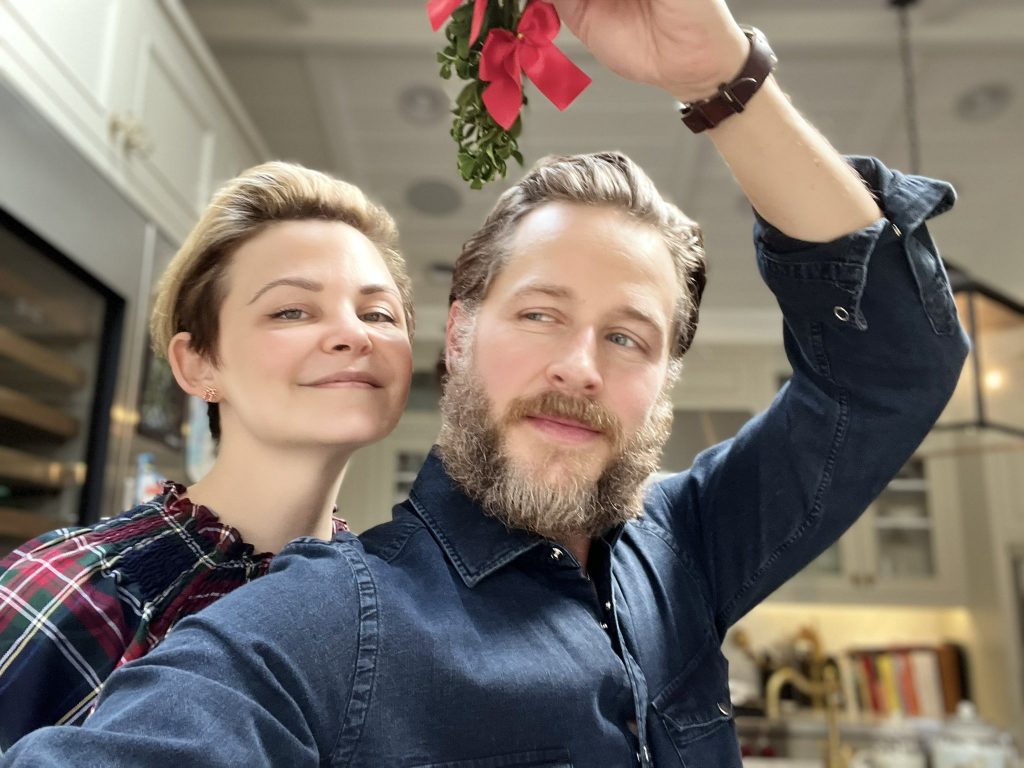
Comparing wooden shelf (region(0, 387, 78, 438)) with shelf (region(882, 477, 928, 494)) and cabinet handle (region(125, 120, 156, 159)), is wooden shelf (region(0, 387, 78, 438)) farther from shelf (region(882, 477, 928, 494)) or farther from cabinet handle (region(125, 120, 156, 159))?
shelf (region(882, 477, 928, 494))

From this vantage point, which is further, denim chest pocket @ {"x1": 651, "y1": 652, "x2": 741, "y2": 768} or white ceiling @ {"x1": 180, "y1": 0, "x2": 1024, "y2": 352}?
white ceiling @ {"x1": 180, "y1": 0, "x2": 1024, "y2": 352}

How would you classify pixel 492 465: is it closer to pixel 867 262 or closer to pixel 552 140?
pixel 867 262

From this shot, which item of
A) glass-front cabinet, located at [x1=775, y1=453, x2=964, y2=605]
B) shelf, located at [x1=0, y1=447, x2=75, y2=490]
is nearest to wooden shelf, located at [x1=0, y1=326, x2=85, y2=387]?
shelf, located at [x1=0, y1=447, x2=75, y2=490]

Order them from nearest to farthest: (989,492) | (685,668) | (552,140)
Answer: (685,668)
(552,140)
(989,492)

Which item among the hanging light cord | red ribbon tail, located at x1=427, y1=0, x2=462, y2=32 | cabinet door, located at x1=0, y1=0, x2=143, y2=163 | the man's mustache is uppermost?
the hanging light cord

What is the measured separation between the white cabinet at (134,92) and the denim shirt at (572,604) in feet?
3.56

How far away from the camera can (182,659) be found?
53 centimetres

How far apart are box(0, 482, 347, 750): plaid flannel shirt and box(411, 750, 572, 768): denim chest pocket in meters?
0.29

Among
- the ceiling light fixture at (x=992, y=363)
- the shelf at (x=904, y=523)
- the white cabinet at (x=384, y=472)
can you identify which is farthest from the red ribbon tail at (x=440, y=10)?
the shelf at (x=904, y=523)

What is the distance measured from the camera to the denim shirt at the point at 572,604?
0.54 m

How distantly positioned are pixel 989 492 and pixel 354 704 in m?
3.65

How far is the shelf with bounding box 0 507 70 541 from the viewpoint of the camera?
125cm

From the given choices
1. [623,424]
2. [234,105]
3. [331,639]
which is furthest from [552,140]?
[331,639]

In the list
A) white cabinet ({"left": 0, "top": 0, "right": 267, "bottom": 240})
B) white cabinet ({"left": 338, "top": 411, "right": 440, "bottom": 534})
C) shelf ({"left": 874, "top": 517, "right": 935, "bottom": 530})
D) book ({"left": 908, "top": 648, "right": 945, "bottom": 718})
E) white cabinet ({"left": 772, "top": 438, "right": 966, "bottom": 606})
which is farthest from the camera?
white cabinet ({"left": 338, "top": 411, "right": 440, "bottom": 534})
